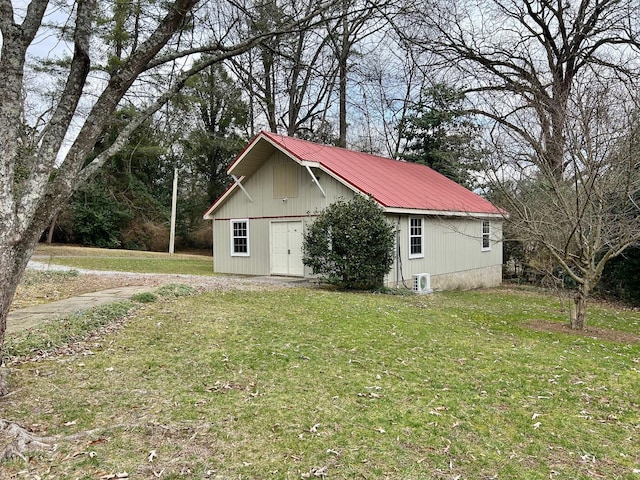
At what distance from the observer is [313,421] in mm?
4156

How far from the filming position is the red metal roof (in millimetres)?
14227

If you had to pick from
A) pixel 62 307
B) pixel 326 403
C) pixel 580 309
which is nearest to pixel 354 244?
pixel 580 309

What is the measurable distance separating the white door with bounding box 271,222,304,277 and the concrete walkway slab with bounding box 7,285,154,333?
6.28m

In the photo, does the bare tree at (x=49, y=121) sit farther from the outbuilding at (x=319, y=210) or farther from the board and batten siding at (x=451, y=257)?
the board and batten siding at (x=451, y=257)


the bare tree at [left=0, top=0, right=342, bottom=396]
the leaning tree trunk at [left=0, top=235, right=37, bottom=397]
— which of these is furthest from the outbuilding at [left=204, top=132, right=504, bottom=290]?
the leaning tree trunk at [left=0, top=235, right=37, bottom=397]

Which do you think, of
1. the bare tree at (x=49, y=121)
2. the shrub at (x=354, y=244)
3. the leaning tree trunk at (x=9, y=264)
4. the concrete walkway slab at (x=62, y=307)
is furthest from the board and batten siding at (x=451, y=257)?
the leaning tree trunk at (x=9, y=264)

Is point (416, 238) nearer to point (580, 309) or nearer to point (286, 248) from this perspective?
point (286, 248)

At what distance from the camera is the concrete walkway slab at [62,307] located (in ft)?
22.2

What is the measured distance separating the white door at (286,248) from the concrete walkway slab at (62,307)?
6276 millimetres

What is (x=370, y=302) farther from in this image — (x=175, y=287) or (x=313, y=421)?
(x=313, y=421)

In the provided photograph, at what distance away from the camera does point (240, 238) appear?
17375 millimetres

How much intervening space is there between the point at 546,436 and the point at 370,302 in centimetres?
667

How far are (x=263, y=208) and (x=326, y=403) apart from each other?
12477 mm

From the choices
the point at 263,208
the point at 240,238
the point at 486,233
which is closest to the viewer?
Answer: the point at 263,208
